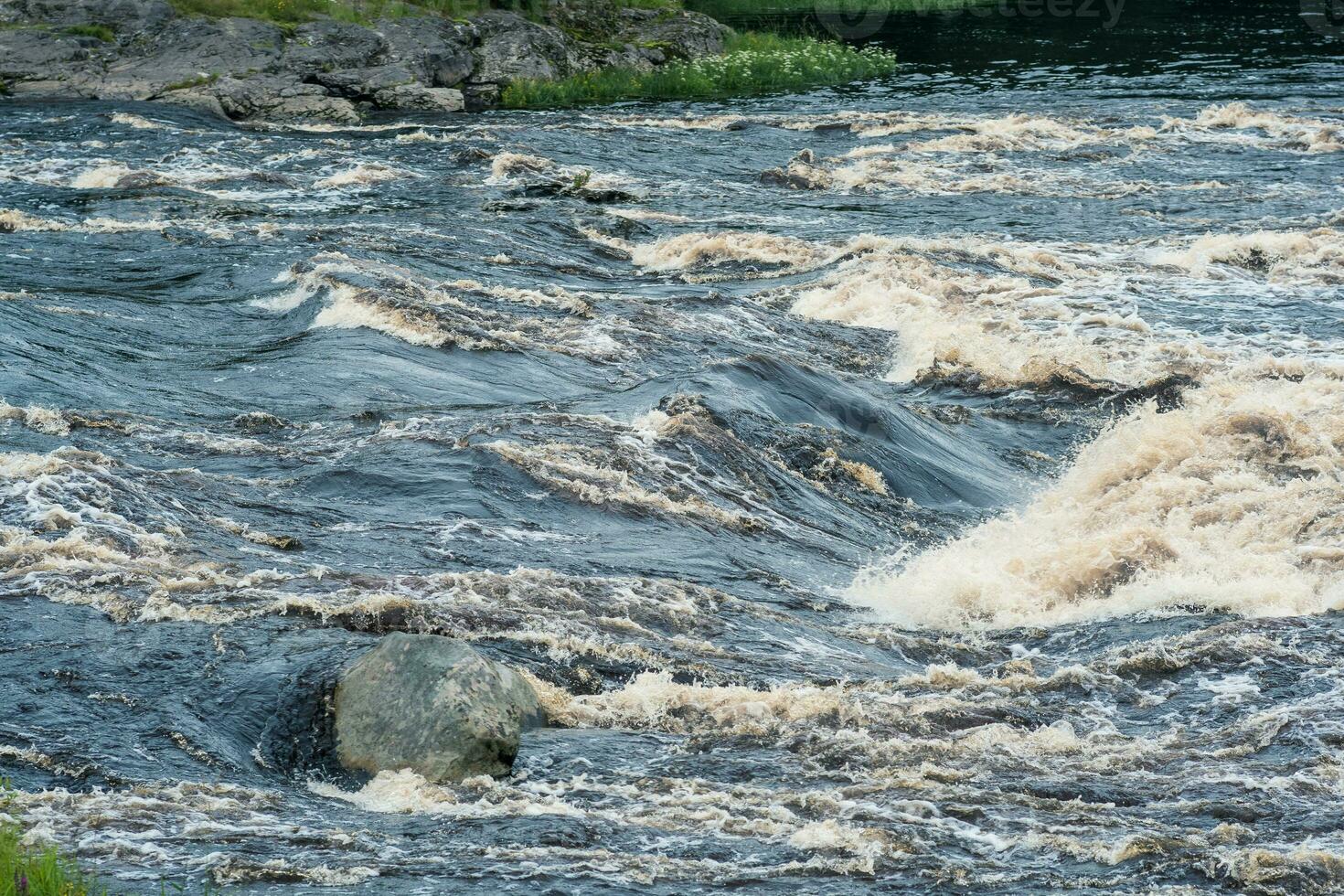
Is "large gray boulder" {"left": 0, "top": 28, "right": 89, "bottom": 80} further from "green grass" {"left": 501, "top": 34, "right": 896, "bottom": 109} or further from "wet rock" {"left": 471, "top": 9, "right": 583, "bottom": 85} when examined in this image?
"green grass" {"left": 501, "top": 34, "right": 896, "bottom": 109}

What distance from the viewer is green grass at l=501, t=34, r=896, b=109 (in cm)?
4147

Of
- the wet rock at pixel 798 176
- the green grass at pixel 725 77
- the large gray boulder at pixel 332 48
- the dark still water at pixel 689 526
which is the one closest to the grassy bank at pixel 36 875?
the dark still water at pixel 689 526

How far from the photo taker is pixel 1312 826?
7.91 m

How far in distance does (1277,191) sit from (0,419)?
78.1 ft

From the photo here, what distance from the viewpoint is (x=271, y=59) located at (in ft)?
127

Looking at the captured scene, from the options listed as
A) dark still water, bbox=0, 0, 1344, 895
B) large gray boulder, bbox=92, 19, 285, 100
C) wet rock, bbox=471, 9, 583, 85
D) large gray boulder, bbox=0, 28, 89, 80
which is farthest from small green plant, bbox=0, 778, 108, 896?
wet rock, bbox=471, 9, 583, 85

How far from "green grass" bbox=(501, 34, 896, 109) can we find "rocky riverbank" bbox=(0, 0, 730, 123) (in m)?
0.93

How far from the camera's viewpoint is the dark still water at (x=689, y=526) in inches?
311

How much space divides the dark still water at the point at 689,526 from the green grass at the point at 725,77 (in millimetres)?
13893

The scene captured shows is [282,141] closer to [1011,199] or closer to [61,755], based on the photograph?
[1011,199]

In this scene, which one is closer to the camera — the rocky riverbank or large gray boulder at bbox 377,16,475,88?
the rocky riverbank

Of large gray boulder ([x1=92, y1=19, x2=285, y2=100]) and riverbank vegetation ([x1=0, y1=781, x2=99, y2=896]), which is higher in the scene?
large gray boulder ([x1=92, y1=19, x2=285, y2=100])

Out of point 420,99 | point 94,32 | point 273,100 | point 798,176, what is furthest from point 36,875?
point 94,32

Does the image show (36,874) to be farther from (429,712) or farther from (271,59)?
(271,59)
